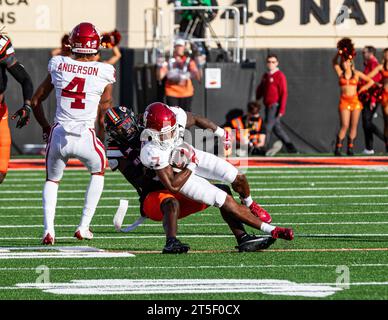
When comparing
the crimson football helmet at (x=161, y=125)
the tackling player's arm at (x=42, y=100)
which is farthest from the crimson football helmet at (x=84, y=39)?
the crimson football helmet at (x=161, y=125)

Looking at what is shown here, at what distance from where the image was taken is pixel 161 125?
888 cm

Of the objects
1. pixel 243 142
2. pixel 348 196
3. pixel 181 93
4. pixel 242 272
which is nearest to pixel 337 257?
pixel 242 272

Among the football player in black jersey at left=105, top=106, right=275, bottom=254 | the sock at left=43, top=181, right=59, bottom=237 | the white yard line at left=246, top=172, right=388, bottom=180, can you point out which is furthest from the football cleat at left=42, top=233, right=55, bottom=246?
the white yard line at left=246, top=172, right=388, bottom=180

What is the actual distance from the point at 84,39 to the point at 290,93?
1199cm

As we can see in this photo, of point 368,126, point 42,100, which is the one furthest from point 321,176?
point 42,100

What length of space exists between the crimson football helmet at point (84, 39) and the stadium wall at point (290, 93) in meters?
11.1

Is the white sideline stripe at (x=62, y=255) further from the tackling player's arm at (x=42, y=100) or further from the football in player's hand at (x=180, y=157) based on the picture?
the tackling player's arm at (x=42, y=100)

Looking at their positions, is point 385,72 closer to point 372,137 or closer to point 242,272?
point 372,137

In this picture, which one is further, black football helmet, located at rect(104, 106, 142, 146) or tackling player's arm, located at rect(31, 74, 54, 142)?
tackling player's arm, located at rect(31, 74, 54, 142)

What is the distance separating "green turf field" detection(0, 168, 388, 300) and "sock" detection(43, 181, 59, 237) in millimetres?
145

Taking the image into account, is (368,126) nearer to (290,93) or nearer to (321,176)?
(290,93)

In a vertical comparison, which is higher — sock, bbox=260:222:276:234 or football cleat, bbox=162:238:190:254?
sock, bbox=260:222:276:234

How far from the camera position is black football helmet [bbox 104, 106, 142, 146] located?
9.52 meters

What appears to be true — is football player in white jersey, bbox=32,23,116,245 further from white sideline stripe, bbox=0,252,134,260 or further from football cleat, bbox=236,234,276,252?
football cleat, bbox=236,234,276,252
